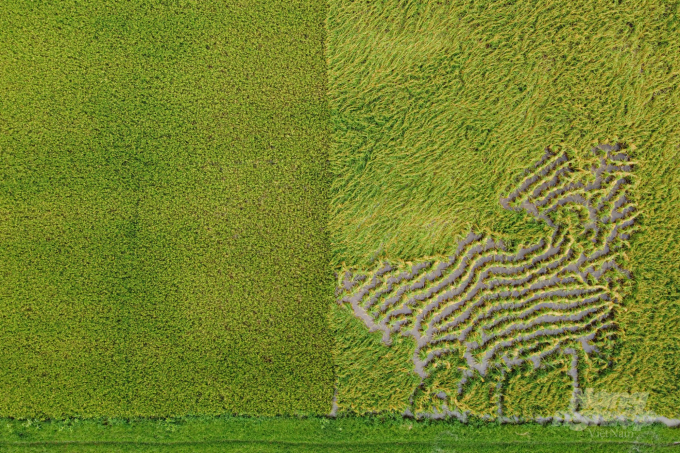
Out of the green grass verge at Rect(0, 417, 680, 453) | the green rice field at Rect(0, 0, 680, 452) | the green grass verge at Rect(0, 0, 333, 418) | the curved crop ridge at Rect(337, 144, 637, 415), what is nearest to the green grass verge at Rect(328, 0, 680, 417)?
the green rice field at Rect(0, 0, 680, 452)

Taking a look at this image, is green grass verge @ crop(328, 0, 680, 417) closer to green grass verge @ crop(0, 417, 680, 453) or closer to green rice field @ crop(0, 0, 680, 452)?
green rice field @ crop(0, 0, 680, 452)

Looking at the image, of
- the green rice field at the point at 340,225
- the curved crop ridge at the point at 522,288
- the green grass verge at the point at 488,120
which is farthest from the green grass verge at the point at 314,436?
the green grass verge at the point at 488,120

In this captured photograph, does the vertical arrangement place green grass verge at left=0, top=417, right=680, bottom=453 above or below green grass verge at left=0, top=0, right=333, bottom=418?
below

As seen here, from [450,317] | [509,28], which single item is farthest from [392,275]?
[509,28]

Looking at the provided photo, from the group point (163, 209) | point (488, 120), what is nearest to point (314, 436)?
point (163, 209)

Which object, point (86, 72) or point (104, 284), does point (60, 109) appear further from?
point (104, 284)

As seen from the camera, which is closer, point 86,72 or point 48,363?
point 48,363
